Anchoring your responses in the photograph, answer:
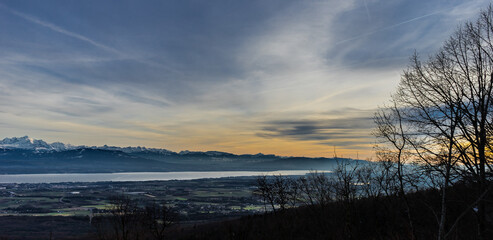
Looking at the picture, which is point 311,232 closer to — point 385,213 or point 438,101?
point 385,213

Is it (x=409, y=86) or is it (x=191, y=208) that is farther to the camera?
(x=191, y=208)

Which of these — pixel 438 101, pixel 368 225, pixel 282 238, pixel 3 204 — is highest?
pixel 438 101

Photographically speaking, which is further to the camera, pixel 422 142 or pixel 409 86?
pixel 409 86

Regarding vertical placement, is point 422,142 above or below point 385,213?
above

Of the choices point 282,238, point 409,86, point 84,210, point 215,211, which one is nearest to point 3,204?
point 84,210

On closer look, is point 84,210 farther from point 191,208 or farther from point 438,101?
point 438,101

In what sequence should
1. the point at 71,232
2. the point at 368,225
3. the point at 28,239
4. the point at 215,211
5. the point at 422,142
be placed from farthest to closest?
the point at 215,211, the point at 71,232, the point at 28,239, the point at 368,225, the point at 422,142

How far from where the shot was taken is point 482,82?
17.0 m

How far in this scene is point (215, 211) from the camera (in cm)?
15662

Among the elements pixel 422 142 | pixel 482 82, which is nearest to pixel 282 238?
pixel 422 142

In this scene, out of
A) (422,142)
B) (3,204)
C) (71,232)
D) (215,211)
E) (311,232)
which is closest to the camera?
(422,142)

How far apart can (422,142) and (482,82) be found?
16.0ft

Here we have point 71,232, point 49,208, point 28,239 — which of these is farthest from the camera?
point 49,208

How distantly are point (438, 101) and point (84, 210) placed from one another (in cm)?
18638
